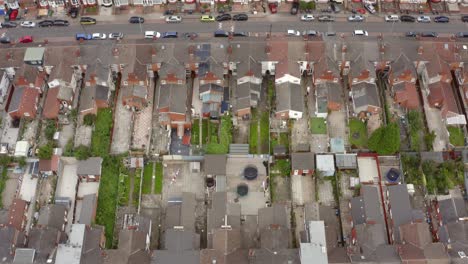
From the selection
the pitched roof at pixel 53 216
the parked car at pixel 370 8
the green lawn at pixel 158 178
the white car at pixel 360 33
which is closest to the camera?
the pitched roof at pixel 53 216

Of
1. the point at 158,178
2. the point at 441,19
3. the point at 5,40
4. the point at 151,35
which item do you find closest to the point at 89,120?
the point at 158,178

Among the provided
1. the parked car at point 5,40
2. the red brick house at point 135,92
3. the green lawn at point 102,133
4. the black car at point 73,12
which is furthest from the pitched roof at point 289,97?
the parked car at point 5,40

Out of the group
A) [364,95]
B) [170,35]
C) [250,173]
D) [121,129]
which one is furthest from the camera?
[170,35]

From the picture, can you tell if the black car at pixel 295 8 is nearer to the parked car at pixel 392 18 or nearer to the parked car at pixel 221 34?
the parked car at pixel 221 34

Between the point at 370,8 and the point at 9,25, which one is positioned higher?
the point at 370,8

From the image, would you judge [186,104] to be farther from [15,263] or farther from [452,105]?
[452,105]

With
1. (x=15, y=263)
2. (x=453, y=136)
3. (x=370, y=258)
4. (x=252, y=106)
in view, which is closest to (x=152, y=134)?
(x=252, y=106)

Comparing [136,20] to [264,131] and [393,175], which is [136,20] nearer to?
[264,131]
